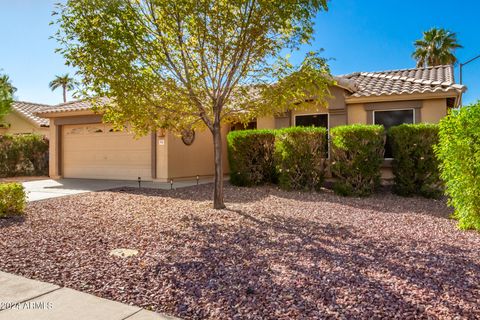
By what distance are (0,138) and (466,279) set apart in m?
20.3

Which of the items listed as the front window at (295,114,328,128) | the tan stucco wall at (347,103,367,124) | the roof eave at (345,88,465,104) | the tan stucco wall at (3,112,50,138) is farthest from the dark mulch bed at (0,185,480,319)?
the tan stucco wall at (3,112,50,138)

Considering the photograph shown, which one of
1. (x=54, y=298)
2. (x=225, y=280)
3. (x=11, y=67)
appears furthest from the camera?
(x=11, y=67)

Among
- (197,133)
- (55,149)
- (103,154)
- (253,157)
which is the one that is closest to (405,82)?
(253,157)

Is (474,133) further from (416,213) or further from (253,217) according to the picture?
(253,217)

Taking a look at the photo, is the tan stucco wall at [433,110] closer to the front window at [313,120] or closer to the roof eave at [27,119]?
the front window at [313,120]

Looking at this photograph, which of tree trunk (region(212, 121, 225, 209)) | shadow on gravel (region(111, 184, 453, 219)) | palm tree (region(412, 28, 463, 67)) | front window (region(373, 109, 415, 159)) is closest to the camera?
tree trunk (region(212, 121, 225, 209))

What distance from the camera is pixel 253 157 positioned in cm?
1112

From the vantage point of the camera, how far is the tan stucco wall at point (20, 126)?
20.3 metres

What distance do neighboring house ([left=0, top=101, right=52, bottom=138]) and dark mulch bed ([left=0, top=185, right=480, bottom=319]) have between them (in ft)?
49.3

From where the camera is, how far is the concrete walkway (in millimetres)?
2770

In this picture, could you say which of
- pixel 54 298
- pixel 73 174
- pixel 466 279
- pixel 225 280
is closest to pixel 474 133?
pixel 466 279

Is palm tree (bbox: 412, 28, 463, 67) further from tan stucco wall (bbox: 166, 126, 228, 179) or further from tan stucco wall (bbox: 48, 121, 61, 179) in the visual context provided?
tan stucco wall (bbox: 48, 121, 61, 179)

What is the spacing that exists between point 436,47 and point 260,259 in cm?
3294

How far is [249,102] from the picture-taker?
7680 mm
